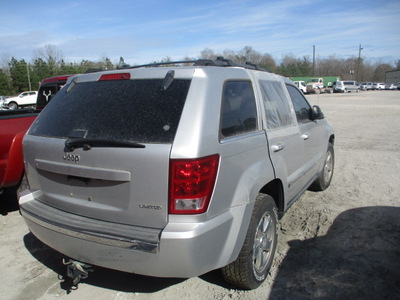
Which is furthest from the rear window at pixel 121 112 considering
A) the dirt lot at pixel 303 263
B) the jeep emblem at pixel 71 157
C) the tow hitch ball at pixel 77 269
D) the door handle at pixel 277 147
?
the dirt lot at pixel 303 263

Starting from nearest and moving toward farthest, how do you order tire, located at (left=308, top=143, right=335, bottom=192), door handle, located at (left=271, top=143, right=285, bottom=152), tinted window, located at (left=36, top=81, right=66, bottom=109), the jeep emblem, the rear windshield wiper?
the rear windshield wiper < the jeep emblem < door handle, located at (left=271, top=143, right=285, bottom=152) < tire, located at (left=308, top=143, right=335, bottom=192) < tinted window, located at (left=36, top=81, right=66, bottom=109)

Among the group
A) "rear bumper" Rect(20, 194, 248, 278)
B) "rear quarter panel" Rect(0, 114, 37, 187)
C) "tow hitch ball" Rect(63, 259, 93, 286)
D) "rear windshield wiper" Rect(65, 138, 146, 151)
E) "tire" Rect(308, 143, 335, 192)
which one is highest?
"rear windshield wiper" Rect(65, 138, 146, 151)

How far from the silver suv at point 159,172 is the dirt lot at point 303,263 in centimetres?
33

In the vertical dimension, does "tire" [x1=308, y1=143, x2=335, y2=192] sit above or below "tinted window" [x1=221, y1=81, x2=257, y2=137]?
below

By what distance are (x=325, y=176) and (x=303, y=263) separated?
2424 millimetres

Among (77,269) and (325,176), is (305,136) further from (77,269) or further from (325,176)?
(77,269)

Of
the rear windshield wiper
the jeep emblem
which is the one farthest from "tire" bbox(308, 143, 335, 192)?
the jeep emblem

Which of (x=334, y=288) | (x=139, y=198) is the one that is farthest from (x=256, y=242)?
(x=139, y=198)

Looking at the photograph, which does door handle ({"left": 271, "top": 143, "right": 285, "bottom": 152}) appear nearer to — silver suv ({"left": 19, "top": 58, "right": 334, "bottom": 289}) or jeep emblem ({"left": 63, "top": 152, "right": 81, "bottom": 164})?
silver suv ({"left": 19, "top": 58, "right": 334, "bottom": 289})

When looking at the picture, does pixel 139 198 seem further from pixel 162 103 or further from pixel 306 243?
pixel 306 243

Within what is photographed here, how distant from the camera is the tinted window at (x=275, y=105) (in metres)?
3.30

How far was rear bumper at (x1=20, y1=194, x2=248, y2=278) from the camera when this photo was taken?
2213 millimetres

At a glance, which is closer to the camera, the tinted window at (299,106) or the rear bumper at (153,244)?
the rear bumper at (153,244)

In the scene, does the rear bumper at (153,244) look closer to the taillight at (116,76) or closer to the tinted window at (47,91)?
the taillight at (116,76)
